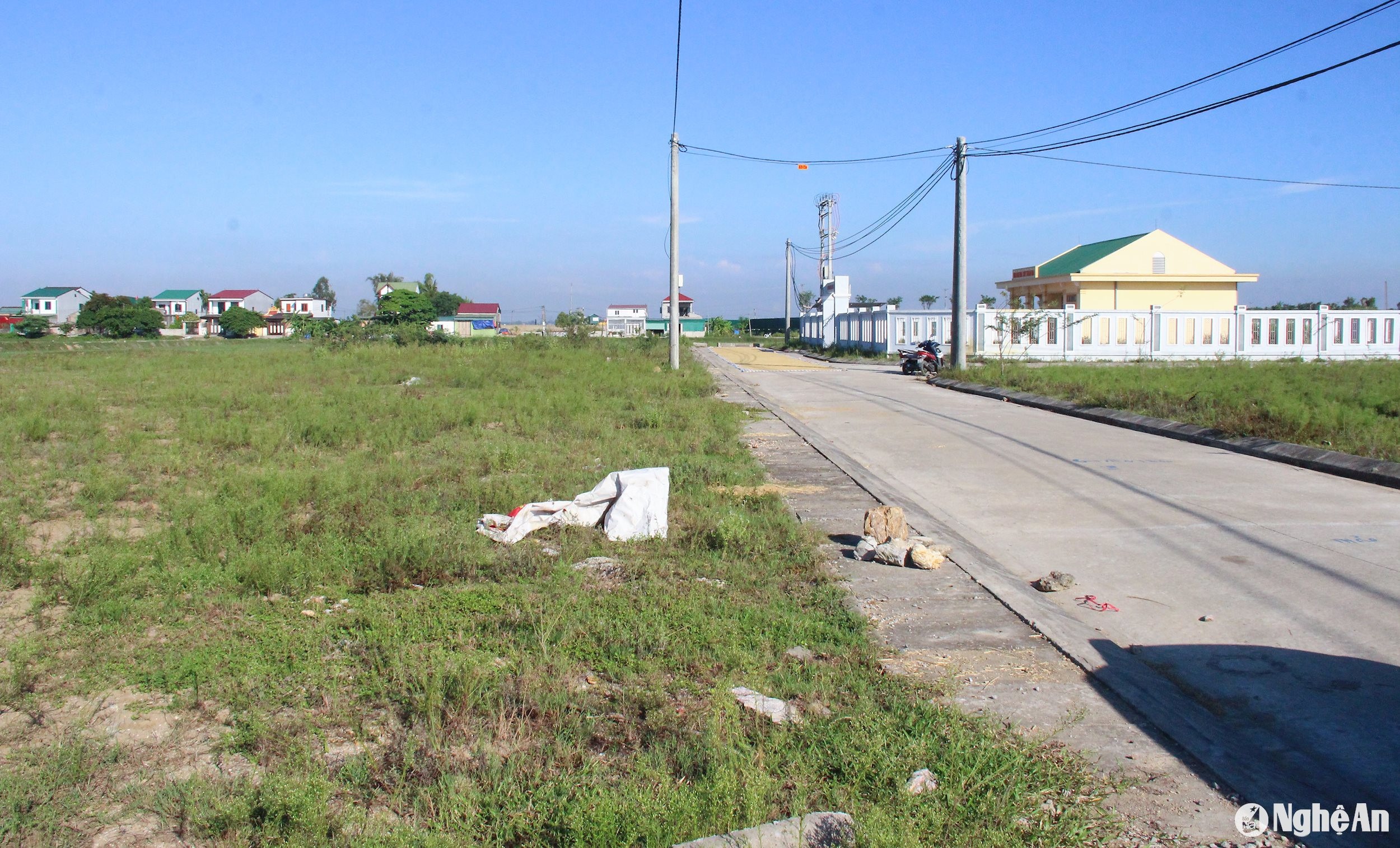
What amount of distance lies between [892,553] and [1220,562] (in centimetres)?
250

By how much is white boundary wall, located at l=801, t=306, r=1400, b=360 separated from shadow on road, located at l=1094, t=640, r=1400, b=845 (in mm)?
31711

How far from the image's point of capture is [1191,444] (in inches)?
525

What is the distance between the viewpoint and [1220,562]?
23.0 ft

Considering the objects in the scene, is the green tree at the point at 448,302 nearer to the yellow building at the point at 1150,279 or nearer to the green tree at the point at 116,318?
the green tree at the point at 116,318

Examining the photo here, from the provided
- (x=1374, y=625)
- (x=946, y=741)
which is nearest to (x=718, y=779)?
(x=946, y=741)

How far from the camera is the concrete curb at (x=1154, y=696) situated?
3.68 meters

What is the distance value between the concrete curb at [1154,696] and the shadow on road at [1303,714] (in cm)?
1

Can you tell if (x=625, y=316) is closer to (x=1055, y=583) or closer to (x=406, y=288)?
(x=406, y=288)

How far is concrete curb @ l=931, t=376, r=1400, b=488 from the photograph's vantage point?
1029 cm

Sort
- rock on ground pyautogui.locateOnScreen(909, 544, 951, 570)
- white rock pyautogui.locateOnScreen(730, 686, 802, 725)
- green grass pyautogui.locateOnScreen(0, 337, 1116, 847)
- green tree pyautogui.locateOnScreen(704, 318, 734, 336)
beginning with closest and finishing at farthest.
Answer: green grass pyautogui.locateOnScreen(0, 337, 1116, 847)
white rock pyautogui.locateOnScreen(730, 686, 802, 725)
rock on ground pyautogui.locateOnScreen(909, 544, 951, 570)
green tree pyautogui.locateOnScreen(704, 318, 734, 336)

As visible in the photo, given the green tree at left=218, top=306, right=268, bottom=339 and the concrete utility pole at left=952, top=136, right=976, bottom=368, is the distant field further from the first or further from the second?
the green tree at left=218, top=306, right=268, bottom=339

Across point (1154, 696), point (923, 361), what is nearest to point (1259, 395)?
point (1154, 696)

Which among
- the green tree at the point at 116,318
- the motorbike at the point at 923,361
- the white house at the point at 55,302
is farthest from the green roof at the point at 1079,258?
the white house at the point at 55,302

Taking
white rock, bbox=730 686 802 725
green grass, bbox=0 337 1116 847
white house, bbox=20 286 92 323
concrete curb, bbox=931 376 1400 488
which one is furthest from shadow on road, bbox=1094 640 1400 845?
white house, bbox=20 286 92 323
